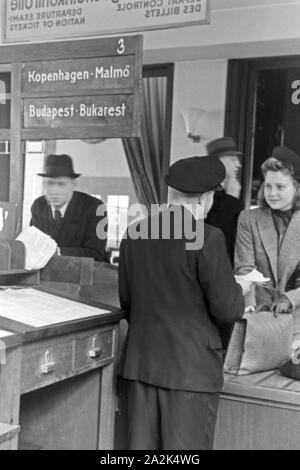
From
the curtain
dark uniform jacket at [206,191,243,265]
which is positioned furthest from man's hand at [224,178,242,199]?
dark uniform jacket at [206,191,243,265]

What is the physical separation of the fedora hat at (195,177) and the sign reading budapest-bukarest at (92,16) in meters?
0.99

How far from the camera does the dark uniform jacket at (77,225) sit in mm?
3727

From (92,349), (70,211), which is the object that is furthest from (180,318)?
(70,211)

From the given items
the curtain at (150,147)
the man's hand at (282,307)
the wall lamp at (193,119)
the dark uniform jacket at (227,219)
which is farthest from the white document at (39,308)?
the curtain at (150,147)

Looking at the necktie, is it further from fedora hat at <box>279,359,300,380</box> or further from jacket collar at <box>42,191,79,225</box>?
fedora hat at <box>279,359,300,380</box>

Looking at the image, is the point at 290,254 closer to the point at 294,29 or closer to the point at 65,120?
the point at 65,120

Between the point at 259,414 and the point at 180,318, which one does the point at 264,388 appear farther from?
the point at 180,318

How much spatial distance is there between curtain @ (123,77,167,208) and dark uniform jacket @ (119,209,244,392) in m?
3.80

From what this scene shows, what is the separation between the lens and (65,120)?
2.92 metres

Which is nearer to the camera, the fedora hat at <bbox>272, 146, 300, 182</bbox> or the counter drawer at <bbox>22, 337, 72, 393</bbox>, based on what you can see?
the counter drawer at <bbox>22, 337, 72, 393</bbox>

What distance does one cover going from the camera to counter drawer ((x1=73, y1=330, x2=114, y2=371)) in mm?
2445

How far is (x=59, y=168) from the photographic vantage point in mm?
4215

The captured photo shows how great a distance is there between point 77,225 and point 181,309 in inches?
66.0

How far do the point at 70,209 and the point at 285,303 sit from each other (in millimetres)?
1653
